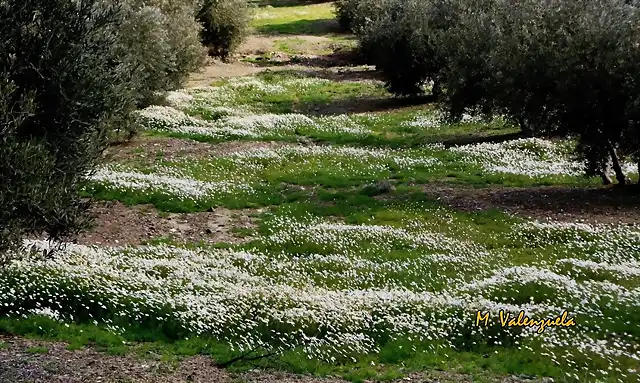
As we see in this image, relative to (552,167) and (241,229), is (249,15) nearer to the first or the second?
(552,167)

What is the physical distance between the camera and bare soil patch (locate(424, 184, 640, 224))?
2006 cm

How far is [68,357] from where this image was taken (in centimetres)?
1090

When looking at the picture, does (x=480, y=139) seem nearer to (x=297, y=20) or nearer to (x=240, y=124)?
(x=240, y=124)

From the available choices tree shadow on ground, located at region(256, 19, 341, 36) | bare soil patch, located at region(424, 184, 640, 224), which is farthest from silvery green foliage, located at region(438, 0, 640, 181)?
tree shadow on ground, located at region(256, 19, 341, 36)

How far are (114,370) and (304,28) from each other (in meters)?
66.6

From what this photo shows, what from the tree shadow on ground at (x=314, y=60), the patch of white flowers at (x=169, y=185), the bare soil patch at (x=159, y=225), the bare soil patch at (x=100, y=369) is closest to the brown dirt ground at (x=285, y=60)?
the tree shadow on ground at (x=314, y=60)

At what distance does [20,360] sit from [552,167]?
2161 centimetres

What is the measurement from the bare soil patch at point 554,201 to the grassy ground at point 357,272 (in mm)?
116

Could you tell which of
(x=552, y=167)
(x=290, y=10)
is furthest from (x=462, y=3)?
(x=290, y=10)

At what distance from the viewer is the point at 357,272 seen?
50.6 ft

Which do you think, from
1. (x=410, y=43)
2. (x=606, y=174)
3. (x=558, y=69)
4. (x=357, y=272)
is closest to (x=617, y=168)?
(x=606, y=174)

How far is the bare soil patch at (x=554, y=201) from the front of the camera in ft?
65.8

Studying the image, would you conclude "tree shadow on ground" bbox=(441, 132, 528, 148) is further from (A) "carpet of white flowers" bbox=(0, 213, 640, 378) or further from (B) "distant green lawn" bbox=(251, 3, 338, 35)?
(B) "distant green lawn" bbox=(251, 3, 338, 35)

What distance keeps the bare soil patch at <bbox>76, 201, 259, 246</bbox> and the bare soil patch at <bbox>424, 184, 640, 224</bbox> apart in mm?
7004
